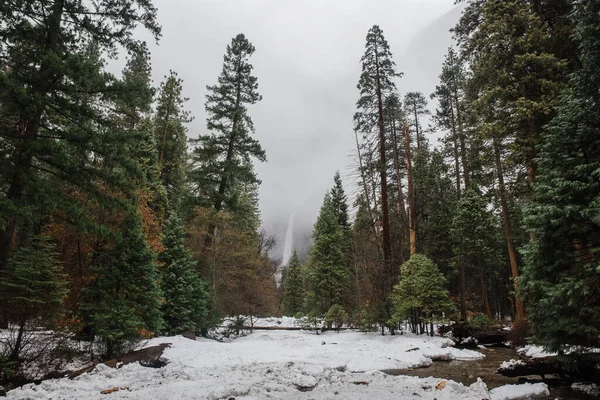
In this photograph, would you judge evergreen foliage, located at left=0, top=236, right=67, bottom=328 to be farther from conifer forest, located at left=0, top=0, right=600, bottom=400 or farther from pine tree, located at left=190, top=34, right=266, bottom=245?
pine tree, located at left=190, top=34, right=266, bottom=245

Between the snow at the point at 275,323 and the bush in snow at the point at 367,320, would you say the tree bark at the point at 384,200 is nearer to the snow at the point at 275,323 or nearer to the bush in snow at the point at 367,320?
the bush in snow at the point at 367,320

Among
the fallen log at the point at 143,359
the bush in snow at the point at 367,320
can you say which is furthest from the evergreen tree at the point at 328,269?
the fallen log at the point at 143,359

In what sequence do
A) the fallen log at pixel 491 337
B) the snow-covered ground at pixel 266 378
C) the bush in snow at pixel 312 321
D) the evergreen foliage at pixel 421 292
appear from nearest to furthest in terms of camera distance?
1. the snow-covered ground at pixel 266 378
2. the fallen log at pixel 491 337
3. the evergreen foliage at pixel 421 292
4. the bush in snow at pixel 312 321

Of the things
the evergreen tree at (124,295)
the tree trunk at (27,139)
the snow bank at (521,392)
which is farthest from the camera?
the evergreen tree at (124,295)

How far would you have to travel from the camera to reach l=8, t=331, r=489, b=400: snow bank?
6.45m

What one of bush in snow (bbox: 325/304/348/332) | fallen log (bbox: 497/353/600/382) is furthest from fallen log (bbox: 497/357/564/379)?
bush in snow (bbox: 325/304/348/332)

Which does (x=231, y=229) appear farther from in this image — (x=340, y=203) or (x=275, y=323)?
(x=340, y=203)

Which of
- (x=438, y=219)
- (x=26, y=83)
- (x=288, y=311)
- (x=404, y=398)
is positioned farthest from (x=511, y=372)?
(x=288, y=311)

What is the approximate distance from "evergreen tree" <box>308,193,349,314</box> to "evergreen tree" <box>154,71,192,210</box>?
11.8 metres

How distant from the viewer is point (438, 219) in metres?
28.3

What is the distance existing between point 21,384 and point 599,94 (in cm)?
1369

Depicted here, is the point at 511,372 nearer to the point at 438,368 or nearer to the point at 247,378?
the point at 438,368

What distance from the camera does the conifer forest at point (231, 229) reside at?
690 centimetres

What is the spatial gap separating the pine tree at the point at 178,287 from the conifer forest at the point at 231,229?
10cm
